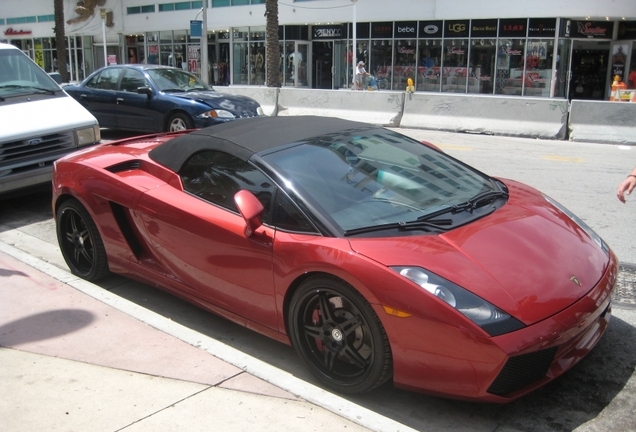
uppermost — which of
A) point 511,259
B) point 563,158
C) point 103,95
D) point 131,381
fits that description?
point 103,95

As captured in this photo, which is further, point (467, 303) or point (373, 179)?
point (373, 179)

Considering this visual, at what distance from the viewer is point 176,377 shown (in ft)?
12.5

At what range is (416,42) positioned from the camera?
90.2 feet

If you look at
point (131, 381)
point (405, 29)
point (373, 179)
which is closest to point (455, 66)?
point (405, 29)

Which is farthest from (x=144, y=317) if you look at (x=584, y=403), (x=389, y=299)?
(x=584, y=403)

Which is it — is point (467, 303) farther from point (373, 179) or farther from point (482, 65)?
point (482, 65)

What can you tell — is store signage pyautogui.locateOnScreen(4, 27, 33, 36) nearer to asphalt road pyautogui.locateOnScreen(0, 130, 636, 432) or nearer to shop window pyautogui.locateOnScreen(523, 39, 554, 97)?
shop window pyautogui.locateOnScreen(523, 39, 554, 97)

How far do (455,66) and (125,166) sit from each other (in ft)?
78.3

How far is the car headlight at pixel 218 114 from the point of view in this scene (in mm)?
11055

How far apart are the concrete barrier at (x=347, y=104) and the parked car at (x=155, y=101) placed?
477 cm

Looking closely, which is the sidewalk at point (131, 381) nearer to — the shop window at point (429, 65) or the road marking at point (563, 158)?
the road marking at point (563, 158)

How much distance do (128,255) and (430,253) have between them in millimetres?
2488

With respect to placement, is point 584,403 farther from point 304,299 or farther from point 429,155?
point 429,155

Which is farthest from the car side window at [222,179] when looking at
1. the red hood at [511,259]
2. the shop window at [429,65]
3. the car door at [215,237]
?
the shop window at [429,65]
